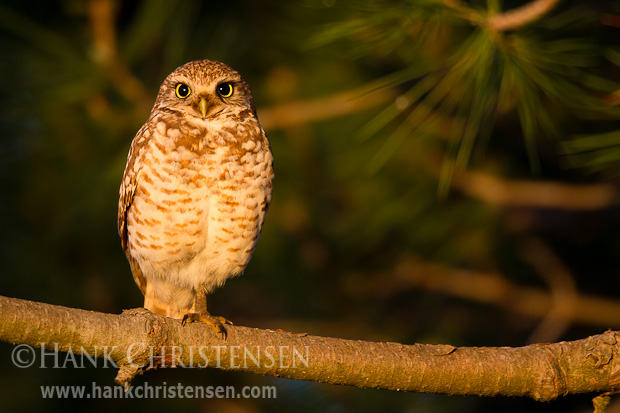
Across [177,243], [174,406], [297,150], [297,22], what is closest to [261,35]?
[297,22]

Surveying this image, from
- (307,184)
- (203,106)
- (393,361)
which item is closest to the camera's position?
(393,361)

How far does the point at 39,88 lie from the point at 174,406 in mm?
2428

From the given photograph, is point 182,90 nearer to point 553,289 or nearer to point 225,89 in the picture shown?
point 225,89

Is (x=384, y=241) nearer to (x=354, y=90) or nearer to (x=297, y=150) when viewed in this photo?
(x=297, y=150)

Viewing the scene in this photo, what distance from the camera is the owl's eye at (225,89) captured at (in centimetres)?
365

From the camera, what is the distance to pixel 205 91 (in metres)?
3.61

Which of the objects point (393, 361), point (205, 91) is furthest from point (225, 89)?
point (393, 361)

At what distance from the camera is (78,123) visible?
5.21 metres

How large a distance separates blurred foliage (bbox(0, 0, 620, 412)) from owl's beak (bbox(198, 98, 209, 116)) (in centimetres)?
119

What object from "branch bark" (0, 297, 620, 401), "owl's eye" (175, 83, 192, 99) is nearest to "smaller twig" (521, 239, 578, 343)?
"branch bark" (0, 297, 620, 401)

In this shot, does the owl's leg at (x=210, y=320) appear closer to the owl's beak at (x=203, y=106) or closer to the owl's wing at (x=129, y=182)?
the owl's wing at (x=129, y=182)

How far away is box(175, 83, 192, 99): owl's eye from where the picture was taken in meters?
3.65

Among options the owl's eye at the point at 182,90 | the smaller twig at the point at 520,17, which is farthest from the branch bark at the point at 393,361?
the owl's eye at the point at 182,90

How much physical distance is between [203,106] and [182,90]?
0.59 feet
